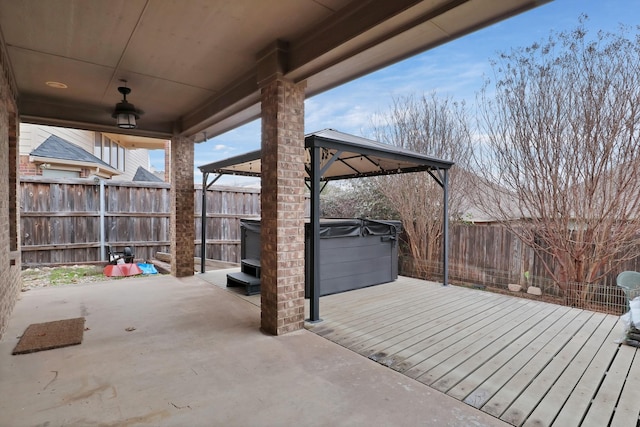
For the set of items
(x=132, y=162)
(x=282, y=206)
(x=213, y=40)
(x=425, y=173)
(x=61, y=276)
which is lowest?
(x=61, y=276)

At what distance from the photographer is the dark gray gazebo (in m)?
4.02

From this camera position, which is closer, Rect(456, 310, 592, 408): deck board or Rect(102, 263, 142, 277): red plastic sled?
Rect(456, 310, 592, 408): deck board

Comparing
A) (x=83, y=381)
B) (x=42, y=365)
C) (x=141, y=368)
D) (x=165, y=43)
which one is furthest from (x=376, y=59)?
(x=42, y=365)

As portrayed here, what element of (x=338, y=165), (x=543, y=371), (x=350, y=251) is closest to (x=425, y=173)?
(x=338, y=165)

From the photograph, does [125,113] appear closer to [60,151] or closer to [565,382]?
[60,151]

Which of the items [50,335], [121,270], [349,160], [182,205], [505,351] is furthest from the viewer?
[121,270]

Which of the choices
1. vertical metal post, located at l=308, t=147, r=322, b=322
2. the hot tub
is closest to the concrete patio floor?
vertical metal post, located at l=308, t=147, r=322, b=322

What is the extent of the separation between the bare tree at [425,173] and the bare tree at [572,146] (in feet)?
4.79

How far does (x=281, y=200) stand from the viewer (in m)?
3.68

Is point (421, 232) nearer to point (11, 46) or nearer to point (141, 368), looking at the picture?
point (141, 368)

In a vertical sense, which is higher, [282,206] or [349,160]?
[349,160]

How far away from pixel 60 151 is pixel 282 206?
828 centimetres

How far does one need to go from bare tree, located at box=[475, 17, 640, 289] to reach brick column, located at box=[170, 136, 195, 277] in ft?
19.3

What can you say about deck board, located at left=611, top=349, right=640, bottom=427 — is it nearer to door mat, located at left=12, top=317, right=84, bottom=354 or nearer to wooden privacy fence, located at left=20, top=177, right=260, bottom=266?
door mat, located at left=12, top=317, right=84, bottom=354
